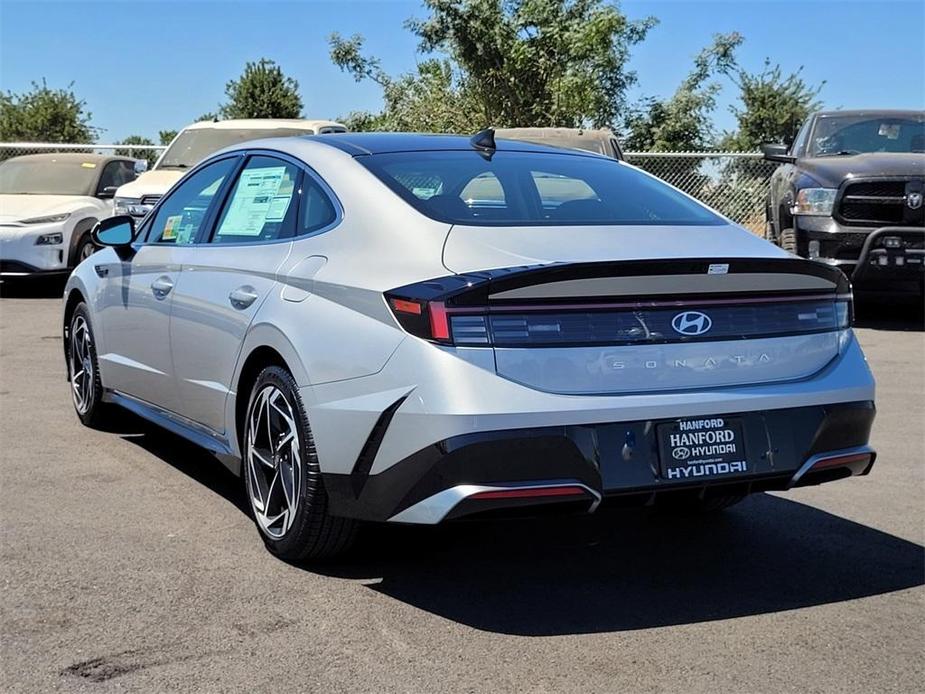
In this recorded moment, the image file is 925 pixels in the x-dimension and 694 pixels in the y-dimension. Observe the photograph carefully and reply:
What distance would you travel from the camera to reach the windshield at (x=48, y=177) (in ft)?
48.8

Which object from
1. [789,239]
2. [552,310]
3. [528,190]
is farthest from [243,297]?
[789,239]

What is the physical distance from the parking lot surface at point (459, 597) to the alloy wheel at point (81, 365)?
795 mm

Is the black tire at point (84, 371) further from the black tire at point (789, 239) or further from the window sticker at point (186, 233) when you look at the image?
the black tire at point (789, 239)

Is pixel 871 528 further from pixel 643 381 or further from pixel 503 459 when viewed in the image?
pixel 503 459

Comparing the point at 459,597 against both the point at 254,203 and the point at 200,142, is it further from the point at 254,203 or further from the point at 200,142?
the point at 200,142

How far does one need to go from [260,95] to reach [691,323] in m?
52.3

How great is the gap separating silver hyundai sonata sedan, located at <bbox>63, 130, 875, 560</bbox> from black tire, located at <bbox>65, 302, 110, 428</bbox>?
170 cm

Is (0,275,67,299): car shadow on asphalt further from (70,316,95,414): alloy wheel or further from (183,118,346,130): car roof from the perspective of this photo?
(70,316,95,414): alloy wheel

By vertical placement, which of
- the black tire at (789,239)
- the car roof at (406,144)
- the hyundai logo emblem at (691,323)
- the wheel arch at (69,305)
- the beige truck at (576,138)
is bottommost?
the black tire at (789,239)

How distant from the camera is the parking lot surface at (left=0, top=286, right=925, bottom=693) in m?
3.49

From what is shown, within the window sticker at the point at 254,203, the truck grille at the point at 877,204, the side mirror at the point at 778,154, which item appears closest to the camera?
the window sticker at the point at 254,203

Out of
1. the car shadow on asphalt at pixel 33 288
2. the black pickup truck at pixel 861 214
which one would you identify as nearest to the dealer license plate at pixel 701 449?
the black pickup truck at pixel 861 214

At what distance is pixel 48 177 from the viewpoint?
15.0 metres

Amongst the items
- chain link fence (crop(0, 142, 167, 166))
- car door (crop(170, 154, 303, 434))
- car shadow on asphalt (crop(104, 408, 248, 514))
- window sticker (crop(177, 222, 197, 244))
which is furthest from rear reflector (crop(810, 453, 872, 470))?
chain link fence (crop(0, 142, 167, 166))
